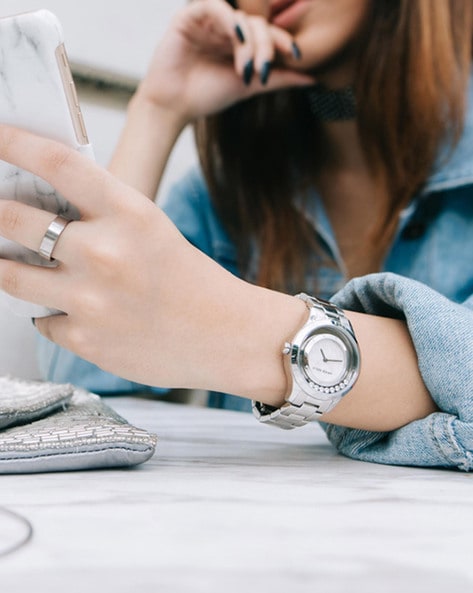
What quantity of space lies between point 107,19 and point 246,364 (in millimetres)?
795

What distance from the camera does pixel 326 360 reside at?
1.32 ft

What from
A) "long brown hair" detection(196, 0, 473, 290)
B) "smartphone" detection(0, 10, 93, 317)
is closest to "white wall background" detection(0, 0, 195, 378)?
"long brown hair" detection(196, 0, 473, 290)

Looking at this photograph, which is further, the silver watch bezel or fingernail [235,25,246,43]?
fingernail [235,25,246,43]

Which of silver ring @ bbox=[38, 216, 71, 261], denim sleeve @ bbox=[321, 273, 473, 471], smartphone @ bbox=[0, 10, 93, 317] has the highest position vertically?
smartphone @ bbox=[0, 10, 93, 317]

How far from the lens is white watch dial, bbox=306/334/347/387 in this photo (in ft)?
1.30

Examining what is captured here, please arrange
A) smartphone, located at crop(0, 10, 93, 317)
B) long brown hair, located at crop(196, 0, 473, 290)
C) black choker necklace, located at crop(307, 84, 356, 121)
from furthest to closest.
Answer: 1. black choker necklace, located at crop(307, 84, 356, 121)
2. long brown hair, located at crop(196, 0, 473, 290)
3. smartphone, located at crop(0, 10, 93, 317)

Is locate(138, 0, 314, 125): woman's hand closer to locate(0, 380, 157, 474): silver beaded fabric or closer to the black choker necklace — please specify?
the black choker necklace

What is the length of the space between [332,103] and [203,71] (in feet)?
0.59

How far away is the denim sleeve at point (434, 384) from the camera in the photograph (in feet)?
1.28

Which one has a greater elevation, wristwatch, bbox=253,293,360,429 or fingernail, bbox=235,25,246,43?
fingernail, bbox=235,25,246,43

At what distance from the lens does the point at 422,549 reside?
24 centimetres

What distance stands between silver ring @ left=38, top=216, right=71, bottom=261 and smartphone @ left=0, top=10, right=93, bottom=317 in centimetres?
1

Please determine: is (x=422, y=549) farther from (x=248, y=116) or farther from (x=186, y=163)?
(x=186, y=163)

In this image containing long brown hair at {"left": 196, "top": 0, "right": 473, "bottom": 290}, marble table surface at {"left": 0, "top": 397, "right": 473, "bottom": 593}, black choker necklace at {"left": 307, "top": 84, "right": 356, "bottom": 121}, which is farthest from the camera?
black choker necklace at {"left": 307, "top": 84, "right": 356, "bottom": 121}
